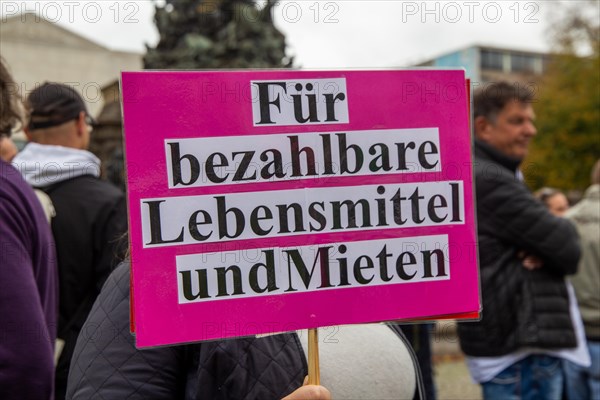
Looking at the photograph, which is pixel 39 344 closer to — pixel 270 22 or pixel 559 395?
pixel 559 395

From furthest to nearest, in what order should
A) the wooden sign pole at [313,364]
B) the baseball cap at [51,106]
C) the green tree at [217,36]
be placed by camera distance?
the green tree at [217,36], the baseball cap at [51,106], the wooden sign pole at [313,364]

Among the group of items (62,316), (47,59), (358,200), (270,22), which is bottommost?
(62,316)

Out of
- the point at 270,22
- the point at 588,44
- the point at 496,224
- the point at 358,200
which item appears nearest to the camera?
the point at 358,200

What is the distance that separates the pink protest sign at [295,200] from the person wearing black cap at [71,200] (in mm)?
1172

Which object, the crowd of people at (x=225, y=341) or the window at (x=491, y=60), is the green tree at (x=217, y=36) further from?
the window at (x=491, y=60)

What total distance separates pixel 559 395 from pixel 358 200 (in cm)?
219

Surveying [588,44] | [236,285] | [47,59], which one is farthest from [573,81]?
[236,285]

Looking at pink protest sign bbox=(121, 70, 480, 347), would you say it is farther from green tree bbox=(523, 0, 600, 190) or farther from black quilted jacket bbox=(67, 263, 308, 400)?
green tree bbox=(523, 0, 600, 190)

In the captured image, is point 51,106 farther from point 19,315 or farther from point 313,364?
point 313,364

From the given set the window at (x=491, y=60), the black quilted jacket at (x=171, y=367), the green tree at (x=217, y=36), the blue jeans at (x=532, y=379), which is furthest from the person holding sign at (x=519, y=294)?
the window at (x=491, y=60)

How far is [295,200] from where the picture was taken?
161 cm

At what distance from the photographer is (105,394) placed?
1.51m

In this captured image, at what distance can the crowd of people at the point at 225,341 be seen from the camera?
5.09ft

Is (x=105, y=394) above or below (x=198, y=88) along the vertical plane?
below
